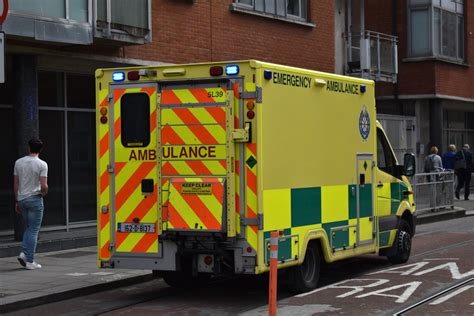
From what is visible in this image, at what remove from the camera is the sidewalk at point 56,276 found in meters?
9.79

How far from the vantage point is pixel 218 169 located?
9172mm

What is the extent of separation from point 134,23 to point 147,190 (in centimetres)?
635

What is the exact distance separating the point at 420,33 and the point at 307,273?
19.8 meters

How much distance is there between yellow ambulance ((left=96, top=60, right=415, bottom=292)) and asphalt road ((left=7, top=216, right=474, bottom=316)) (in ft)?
1.40

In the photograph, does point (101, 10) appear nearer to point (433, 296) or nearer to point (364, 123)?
point (364, 123)

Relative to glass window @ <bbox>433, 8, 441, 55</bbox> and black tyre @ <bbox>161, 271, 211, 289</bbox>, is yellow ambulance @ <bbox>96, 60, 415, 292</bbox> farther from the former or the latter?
glass window @ <bbox>433, 8, 441, 55</bbox>

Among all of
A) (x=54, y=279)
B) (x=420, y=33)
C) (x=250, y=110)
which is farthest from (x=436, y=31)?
Answer: (x=250, y=110)

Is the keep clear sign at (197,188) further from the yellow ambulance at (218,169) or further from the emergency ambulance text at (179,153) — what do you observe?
the emergency ambulance text at (179,153)

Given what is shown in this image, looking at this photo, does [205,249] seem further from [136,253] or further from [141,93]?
[141,93]

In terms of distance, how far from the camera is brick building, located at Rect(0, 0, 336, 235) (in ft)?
45.1

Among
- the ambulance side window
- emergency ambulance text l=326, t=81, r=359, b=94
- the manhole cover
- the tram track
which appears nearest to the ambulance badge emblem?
emergency ambulance text l=326, t=81, r=359, b=94

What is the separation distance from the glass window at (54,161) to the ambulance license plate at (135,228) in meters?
5.82

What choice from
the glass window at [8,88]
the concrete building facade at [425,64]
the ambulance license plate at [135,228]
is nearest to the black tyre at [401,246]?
the ambulance license plate at [135,228]

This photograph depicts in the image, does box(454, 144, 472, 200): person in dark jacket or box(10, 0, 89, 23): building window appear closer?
box(10, 0, 89, 23): building window
